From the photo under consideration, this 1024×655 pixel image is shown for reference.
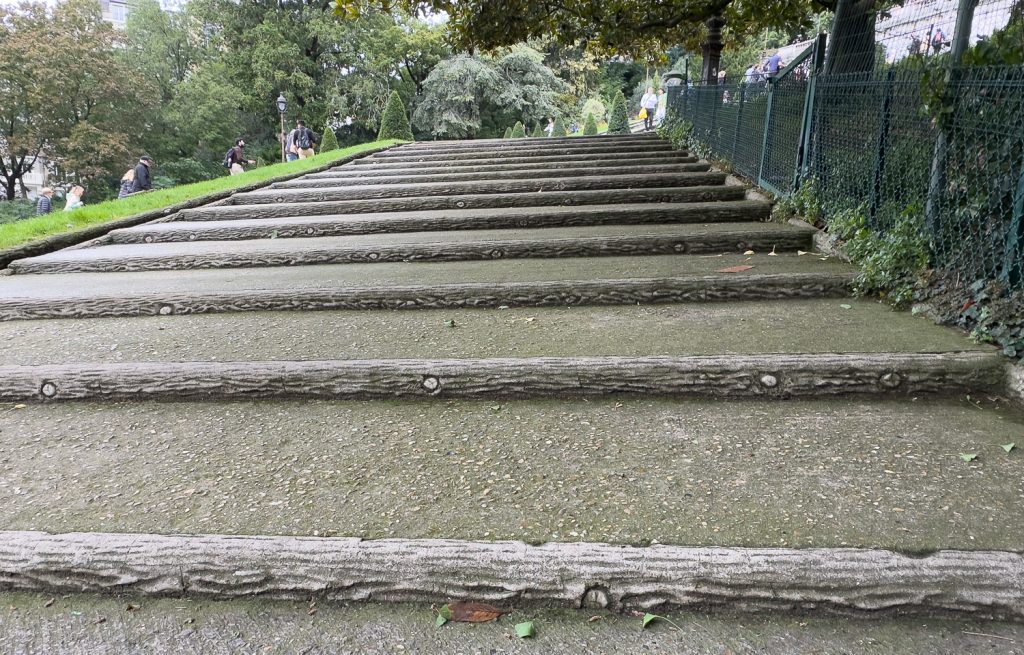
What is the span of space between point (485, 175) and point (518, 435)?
7.89 metres

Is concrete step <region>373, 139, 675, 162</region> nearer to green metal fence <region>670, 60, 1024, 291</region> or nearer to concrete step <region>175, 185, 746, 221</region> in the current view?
concrete step <region>175, 185, 746, 221</region>

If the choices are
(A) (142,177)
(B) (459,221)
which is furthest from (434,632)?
(A) (142,177)

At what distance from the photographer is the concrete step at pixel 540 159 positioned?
10.6 metres

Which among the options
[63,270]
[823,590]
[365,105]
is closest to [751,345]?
[823,590]

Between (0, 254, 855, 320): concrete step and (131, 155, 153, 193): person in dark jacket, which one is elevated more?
(131, 155, 153, 193): person in dark jacket

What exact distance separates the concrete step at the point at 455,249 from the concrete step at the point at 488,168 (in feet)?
13.1

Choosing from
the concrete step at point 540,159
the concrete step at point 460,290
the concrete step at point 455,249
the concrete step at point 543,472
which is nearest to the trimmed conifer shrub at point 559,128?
the concrete step at point 540,159

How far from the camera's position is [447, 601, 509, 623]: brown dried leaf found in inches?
69.2

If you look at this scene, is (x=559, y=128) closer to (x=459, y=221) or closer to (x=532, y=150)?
(x=532, y=150)

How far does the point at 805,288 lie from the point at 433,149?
40.5 feet

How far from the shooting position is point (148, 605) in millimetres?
1866

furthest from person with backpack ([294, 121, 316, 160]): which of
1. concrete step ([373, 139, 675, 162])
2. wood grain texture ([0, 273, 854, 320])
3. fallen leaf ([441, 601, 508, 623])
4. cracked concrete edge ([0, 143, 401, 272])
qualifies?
fallen leaf ([441, 601, 508, 623])

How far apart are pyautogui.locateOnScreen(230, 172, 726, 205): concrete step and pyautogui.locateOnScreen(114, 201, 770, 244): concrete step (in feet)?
3.93

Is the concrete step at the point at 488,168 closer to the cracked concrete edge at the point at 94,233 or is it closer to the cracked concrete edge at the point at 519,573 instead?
the cracked concrete edge at the point at 94,233
